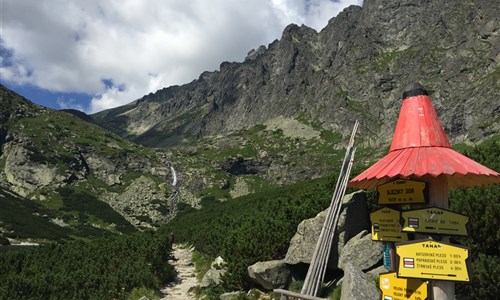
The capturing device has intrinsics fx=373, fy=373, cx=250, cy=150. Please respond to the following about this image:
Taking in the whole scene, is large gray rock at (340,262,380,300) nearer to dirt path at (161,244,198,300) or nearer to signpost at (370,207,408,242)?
signpost at (370,207,408,242)

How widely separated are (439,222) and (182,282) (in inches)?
671

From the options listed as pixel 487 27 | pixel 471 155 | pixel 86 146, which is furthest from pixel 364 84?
pixel 471 155

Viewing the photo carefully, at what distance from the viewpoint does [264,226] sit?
15.5m

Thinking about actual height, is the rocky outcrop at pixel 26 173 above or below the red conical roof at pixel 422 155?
above

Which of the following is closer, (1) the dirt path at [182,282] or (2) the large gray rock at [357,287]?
(2) the large gray rock at [357,287]

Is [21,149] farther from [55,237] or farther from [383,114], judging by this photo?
[383,114]

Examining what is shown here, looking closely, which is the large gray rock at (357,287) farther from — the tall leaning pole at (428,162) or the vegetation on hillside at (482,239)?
the tall leaning pole at (428,162)

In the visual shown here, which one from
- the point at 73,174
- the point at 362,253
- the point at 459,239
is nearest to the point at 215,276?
the point at 362,253

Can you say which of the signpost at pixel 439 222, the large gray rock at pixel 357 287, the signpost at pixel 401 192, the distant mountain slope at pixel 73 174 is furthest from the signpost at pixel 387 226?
the distant mountain slope at pixel 73 174

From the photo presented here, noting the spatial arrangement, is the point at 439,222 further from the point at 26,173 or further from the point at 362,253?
the point at 26,173

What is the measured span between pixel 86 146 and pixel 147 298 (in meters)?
148

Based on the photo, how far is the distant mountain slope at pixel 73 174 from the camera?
101125 millimetres

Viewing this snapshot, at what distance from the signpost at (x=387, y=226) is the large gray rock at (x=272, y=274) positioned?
6254mm

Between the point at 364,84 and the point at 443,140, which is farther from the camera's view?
the point at 364,84
